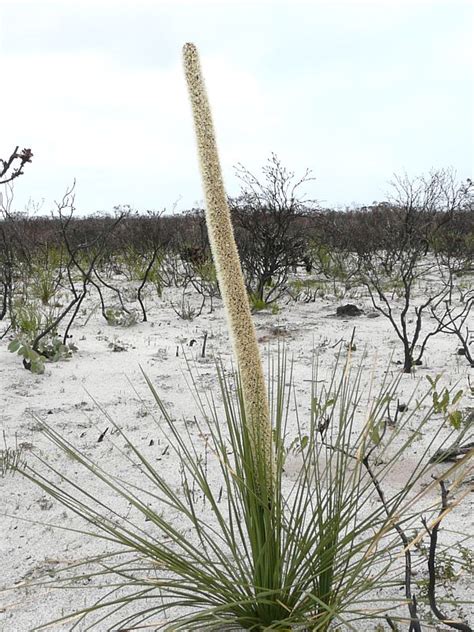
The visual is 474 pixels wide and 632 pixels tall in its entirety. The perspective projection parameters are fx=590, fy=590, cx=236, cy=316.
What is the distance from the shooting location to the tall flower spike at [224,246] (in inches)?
50.4

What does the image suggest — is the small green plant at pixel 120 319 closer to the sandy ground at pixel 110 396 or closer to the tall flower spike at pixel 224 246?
the sandy ground at pixel 110 396

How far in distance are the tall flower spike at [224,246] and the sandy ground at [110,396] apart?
53cm

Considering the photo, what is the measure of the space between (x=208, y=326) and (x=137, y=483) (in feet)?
13.2

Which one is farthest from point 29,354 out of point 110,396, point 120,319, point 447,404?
point 447,404

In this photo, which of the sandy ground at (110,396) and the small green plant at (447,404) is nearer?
the sandy ground at (110,396)

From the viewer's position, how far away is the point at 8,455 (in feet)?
10.2

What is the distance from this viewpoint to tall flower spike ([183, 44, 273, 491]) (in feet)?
4.20

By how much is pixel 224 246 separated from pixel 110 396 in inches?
131

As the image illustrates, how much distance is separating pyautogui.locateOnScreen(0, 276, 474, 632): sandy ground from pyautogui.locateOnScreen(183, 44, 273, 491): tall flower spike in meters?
0.53

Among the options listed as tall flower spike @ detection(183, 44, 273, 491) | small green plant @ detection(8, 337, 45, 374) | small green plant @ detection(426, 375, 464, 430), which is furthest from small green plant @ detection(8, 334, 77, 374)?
tall flower spike @ detection(183, 44, 273, 491)

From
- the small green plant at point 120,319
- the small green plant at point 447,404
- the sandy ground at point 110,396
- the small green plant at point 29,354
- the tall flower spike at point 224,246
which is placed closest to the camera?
the tall flower spike at point 224,246

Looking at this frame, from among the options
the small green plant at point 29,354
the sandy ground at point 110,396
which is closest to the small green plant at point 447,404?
the sandy ground at point 110,396

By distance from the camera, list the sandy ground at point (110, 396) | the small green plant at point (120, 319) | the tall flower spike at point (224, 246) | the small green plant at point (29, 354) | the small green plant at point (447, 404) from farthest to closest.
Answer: the small green plant at point (120, 319), the small green plant at point (29, 354), the small green plant at point (447, 404), the sandy ground at point (110, 396), the tall flower spike at point (224, 246)

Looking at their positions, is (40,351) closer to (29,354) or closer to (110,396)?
(29,354)
